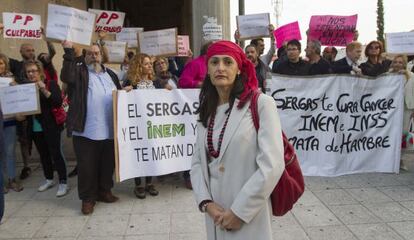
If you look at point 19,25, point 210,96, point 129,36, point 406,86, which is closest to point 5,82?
point 19,25

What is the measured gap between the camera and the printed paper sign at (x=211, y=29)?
7151 mm

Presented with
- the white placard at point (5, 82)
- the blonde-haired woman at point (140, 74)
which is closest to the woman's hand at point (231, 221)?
the blonde-haired woman at point (140, 74)

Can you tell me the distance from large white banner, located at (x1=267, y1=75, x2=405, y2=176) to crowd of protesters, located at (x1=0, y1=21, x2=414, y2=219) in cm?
28

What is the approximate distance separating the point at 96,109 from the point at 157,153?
37.1 inches

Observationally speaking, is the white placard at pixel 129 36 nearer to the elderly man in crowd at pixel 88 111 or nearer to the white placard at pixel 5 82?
the white placard at pixel 5 82

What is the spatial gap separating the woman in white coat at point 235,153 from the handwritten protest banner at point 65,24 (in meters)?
2.96

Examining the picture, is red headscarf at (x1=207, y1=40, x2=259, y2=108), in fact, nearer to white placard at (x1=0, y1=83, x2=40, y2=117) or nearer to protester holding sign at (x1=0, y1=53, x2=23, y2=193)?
white placard at (x1=0, y1=83, x2=40, y2=117)

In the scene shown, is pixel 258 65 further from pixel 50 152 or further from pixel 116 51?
pixel 50 152

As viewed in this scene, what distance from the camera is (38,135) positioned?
17.5 ft

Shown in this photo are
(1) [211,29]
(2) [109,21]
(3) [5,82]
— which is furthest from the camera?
(1) [211,29]

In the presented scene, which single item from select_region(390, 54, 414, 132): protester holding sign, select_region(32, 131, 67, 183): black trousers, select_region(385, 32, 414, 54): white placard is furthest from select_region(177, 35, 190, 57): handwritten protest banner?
select_region(390, 54, 414, 132): protester holding sign

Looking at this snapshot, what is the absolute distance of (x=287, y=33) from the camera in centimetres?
677

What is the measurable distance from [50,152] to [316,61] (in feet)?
13.4

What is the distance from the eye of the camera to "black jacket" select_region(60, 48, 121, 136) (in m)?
4.46
